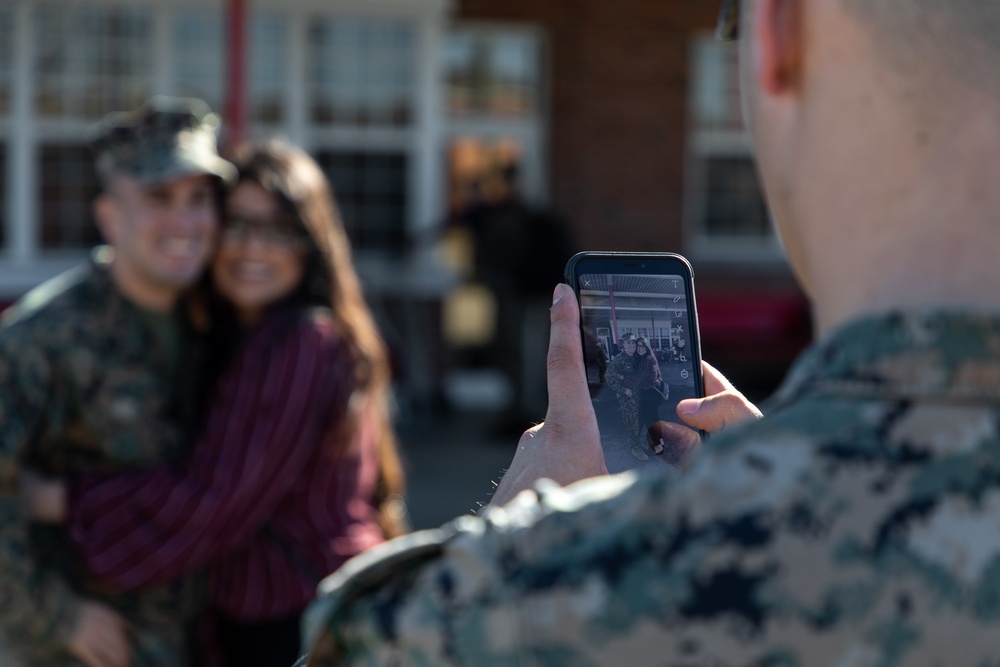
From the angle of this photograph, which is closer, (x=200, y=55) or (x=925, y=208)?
(x=925, y=208)

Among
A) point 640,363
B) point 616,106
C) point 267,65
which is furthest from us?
point 616,106

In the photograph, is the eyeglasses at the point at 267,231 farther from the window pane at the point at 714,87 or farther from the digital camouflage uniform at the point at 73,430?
the window pane at the point at 714,87

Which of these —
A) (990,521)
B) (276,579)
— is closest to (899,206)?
(990,521)

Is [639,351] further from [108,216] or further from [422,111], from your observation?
[422,111]

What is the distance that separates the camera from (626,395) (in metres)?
1.37

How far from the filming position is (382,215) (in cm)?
1111

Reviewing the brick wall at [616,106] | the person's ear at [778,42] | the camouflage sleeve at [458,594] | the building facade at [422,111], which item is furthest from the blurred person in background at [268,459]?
the brick wall at [616,106]

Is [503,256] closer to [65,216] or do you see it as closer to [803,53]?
[65,216]

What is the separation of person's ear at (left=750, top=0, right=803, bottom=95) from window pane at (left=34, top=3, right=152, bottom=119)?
1017cm

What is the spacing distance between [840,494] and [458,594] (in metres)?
0.29

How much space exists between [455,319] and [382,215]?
5.81 ft

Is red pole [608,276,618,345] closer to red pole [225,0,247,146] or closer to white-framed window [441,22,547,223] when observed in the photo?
red pole [225,0,247,146]

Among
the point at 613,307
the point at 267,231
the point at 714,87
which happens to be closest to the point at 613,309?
the point at 613,307

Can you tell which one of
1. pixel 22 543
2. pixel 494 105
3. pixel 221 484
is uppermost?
pixel 494 105
